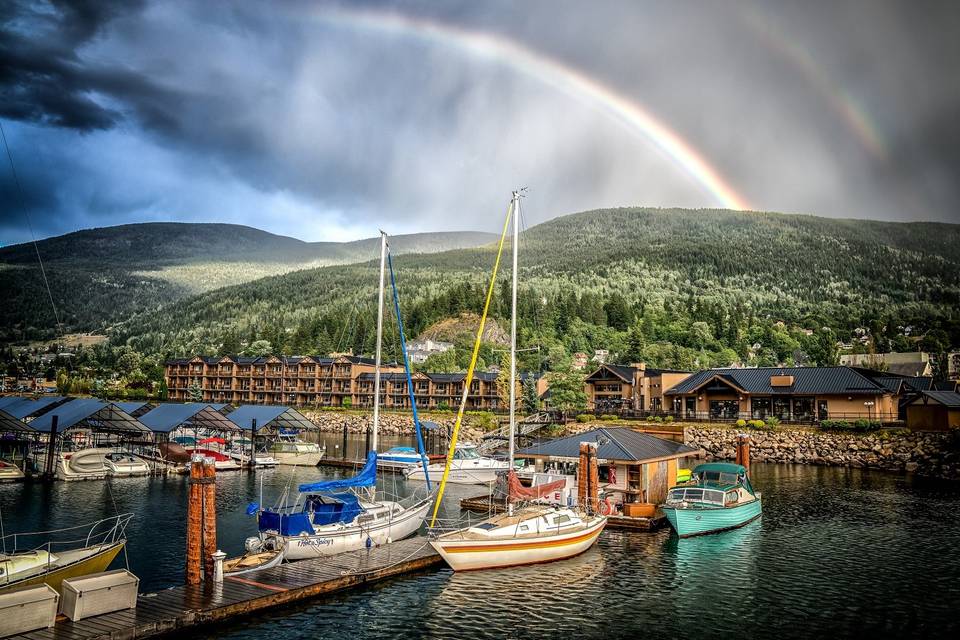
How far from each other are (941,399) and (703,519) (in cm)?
5015

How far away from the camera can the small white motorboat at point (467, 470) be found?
5728 centimetres

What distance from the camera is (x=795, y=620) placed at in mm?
23141

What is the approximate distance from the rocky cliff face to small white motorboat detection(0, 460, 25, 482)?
6937 centimetres

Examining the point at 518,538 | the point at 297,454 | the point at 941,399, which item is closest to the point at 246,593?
the point at 518,538

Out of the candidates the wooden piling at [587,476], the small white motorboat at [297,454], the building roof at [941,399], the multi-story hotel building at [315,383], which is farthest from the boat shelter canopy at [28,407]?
the building roof at [941,399]

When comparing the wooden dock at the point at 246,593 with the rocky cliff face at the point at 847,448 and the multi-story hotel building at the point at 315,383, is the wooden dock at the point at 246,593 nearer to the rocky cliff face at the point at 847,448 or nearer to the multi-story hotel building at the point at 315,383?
the rocky cliff face at the point at 847,448

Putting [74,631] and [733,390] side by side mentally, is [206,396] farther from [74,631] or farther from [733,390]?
[74,631]

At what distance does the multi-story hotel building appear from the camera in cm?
13118

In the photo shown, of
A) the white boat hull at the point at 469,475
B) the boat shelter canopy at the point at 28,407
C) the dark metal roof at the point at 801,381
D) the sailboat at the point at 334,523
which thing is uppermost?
the dark metal roof at the point at 801,381

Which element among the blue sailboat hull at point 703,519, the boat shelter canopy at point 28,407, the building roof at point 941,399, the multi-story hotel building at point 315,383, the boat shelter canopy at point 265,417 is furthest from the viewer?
the multi-story hotel building at point 315,383

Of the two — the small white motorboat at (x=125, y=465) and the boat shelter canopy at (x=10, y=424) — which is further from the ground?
the boat shelter canopy at (x=10, y=424)

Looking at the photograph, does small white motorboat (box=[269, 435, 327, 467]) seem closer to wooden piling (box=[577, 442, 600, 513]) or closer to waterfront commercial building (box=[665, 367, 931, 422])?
wooden piling (box=[577, 442, 600, 513])

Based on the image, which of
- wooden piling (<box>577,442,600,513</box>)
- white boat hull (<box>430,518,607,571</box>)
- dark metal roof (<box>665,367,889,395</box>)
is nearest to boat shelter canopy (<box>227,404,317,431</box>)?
wooden piling (<box>577,442,600,513</box>)

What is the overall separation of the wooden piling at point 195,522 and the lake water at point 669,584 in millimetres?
3485
